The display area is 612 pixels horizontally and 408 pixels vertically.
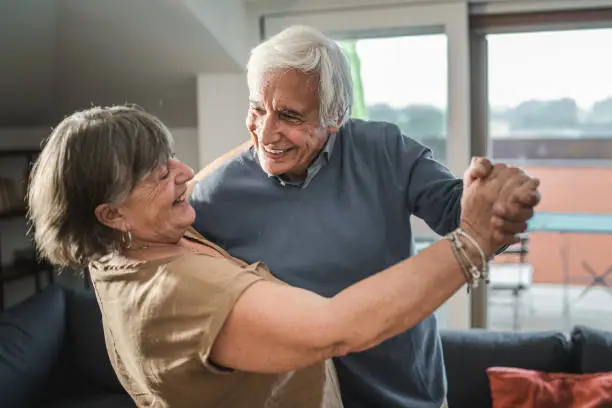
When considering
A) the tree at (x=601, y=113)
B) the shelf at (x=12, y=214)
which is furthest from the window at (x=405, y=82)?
the shelf at (x=12, y=214)

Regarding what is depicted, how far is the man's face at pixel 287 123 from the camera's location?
1245mm

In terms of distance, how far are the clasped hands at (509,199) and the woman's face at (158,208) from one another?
1.51 feet

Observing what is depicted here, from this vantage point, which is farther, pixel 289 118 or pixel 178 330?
pixel 289 118

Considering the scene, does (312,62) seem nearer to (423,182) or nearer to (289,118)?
(289,118)

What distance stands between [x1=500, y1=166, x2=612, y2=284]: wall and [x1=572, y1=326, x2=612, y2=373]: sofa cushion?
2.96 ft

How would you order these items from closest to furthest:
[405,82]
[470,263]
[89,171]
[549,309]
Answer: [470,263] → [89,171] → [405,82] → [549,309]

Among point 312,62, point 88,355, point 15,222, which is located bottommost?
point 88,355

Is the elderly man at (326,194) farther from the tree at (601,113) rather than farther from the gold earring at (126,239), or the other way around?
the tree at (601,113)

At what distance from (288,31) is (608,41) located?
2.28 meters

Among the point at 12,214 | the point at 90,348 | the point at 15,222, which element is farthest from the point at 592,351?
the point at 15,222

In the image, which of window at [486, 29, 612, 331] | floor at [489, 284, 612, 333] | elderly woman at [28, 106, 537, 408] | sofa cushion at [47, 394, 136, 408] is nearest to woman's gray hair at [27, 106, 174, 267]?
elderly woman at [28, 106, 537, 408]

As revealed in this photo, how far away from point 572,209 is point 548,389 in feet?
4.11

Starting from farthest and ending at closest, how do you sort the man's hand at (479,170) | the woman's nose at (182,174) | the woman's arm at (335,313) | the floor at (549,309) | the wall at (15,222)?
the wall at (15,222) < the floor at (549,309) < the woman's nose at (182,174) < the man's hand at (479,170) < the woman's arm at (335,313)

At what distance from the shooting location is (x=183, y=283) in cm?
93
